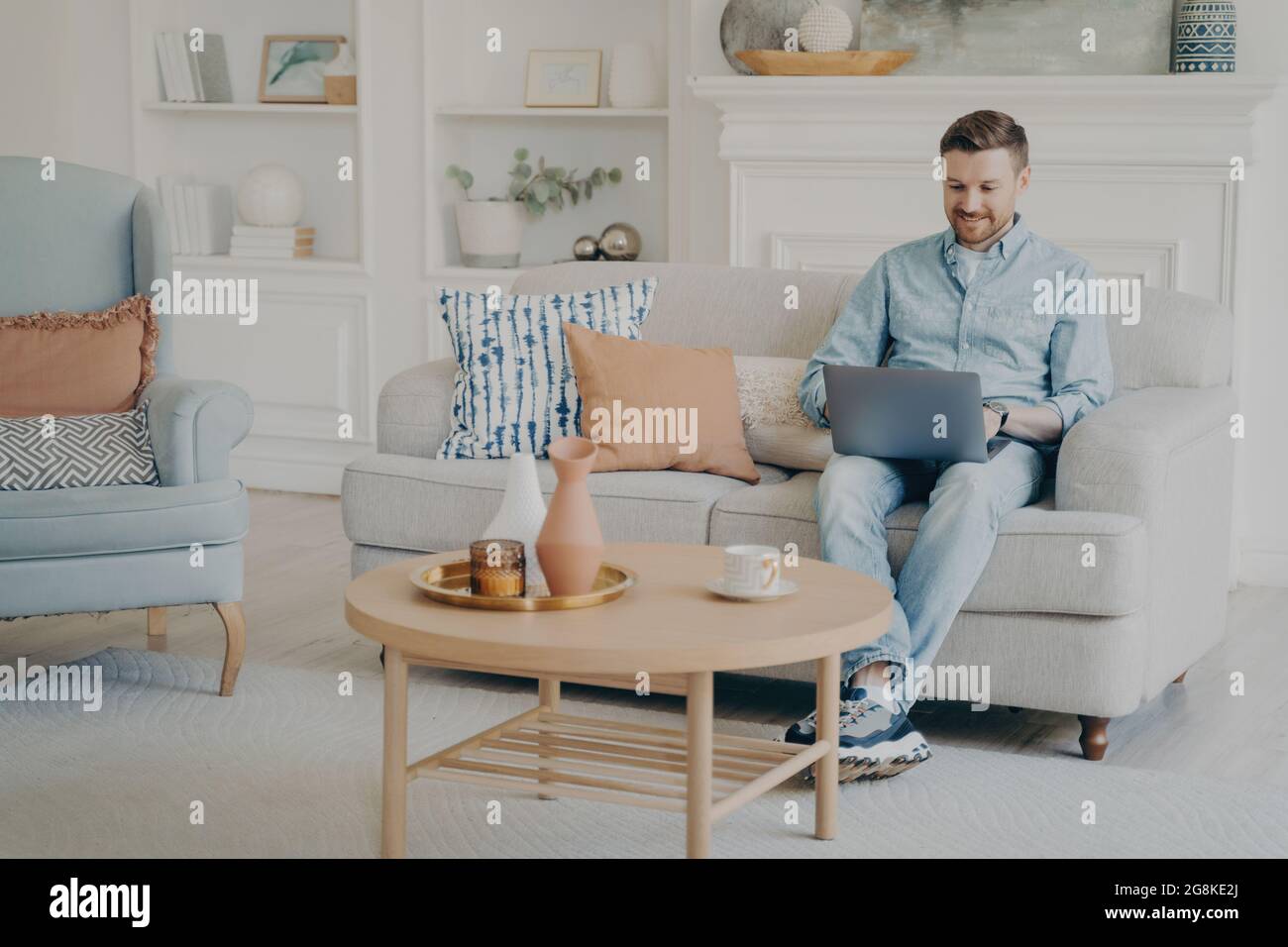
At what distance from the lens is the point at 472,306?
352 cm

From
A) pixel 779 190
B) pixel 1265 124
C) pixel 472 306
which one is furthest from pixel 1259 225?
pixel 472 306

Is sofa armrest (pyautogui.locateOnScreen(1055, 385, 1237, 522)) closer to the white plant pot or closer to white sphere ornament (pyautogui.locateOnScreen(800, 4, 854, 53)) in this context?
white sphere ornament (pyautogui.locateOnScreen(800, 4, 854, 53))

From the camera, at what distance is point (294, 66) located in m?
5.51

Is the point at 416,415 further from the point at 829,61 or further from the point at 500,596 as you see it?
the point at 829,61

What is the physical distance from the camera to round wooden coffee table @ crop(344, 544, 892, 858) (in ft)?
6.84

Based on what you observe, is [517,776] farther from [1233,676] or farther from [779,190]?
[779,190]

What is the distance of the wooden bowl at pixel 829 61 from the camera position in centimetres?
439

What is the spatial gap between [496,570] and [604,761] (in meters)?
0.34

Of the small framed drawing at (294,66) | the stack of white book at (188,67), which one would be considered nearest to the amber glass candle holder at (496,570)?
the small framed drawing at (294,66)

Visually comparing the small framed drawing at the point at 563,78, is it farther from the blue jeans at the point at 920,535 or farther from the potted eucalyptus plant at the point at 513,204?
the blue jeans at the point at 920,535

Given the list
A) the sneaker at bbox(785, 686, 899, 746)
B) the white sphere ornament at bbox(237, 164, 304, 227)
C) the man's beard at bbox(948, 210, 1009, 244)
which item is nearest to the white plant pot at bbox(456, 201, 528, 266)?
the white sphere ornament at bbox(237, 164, 304, 227)

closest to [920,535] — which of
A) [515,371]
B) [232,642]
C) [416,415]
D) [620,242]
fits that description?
[515,371]

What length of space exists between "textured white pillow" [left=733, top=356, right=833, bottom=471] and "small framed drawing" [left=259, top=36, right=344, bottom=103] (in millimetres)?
2644

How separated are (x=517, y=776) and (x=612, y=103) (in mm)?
3132
